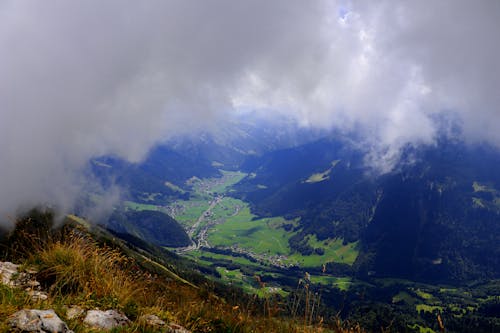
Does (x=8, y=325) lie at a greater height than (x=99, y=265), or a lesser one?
lesser

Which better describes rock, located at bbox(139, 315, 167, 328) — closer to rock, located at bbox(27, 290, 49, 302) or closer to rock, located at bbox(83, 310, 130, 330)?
rock, located at bbox(83, 310, 130, 330)

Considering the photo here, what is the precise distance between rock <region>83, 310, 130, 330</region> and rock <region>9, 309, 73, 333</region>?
2.28 feet

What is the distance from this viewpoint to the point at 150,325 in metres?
5.53

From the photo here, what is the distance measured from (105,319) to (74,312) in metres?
0.58

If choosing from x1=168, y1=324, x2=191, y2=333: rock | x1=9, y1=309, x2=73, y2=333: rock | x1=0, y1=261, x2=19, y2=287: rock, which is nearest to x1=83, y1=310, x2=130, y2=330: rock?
x1=9, y1=309, x2=73, y2=333: rock

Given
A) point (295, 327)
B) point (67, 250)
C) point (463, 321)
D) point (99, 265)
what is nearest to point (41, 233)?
point (67, 250)

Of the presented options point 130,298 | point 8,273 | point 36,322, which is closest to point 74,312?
point 130,298

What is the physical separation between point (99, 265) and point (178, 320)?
7.60 ft

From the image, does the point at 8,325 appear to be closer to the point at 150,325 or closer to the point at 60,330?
the point at 60,330

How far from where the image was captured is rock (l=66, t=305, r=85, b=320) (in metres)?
5.24

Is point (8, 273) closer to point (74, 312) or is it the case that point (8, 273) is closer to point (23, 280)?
point (23, 280)

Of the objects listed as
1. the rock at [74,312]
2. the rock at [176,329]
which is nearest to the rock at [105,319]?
the rock at [74,312]

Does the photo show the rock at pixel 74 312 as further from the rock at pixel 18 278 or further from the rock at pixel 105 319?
the rock at pixel 18 278

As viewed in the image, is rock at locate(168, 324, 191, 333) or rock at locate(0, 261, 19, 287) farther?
rock at locate(0, 261, 19, 287)
